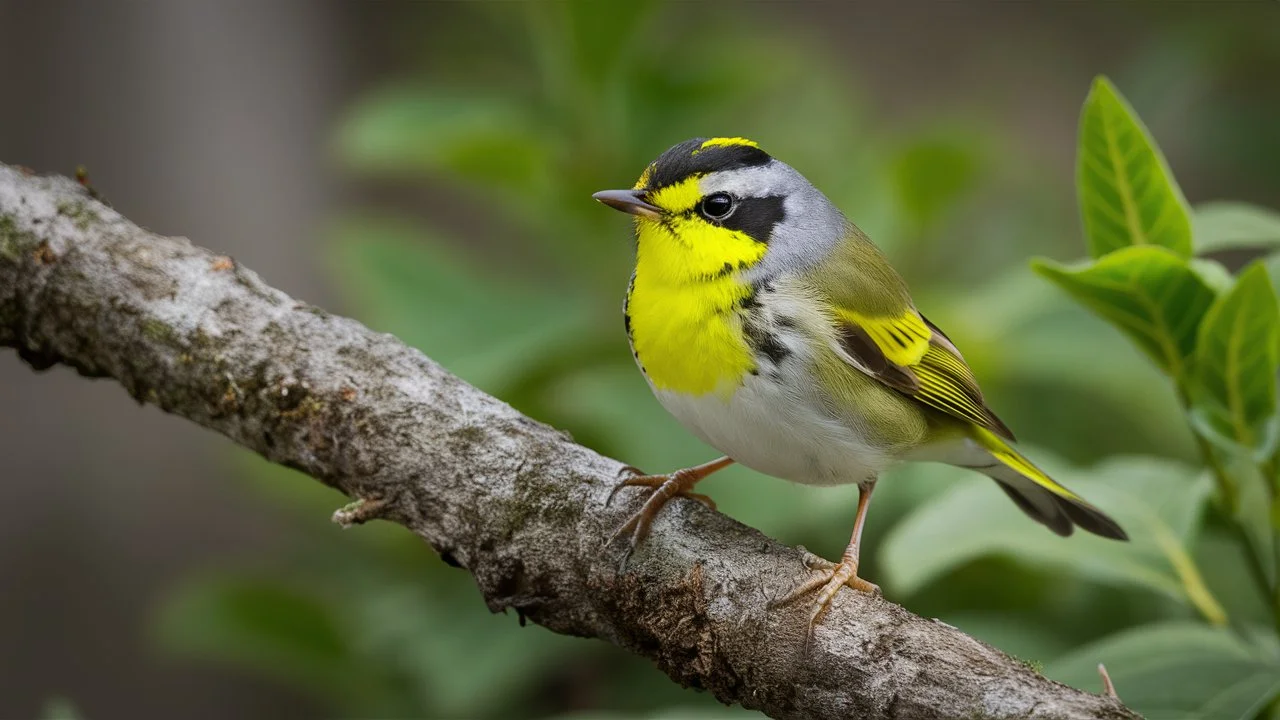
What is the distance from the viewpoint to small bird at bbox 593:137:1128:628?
85.3 inches

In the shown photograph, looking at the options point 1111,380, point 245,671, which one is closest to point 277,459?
point 1111,380

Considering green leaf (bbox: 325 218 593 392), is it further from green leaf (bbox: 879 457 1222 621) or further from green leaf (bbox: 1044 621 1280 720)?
green leaf (bbox: 1044 621 1280 720)

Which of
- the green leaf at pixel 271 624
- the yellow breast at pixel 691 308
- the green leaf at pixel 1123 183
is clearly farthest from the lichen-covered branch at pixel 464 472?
the green leaf at pixel 271 624

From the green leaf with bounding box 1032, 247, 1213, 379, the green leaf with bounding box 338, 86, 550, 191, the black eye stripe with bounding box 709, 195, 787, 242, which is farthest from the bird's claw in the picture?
the green leaf with bounding box 338, 86, 550, 191

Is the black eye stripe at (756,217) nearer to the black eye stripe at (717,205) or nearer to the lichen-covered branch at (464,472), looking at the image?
the black eye stripe at (717,205)

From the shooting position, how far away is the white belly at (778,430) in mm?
2148

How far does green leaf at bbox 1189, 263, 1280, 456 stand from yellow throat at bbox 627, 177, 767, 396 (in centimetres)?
84

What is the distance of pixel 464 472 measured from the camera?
6.57ft

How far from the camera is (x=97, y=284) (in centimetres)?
218

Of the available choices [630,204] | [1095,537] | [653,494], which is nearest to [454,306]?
[630,204]

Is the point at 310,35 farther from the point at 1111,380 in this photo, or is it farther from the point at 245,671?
the point at 1111,380

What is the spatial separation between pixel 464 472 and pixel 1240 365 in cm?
142

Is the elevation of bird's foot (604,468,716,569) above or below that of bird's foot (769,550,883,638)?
above

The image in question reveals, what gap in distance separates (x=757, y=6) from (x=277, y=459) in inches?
251
